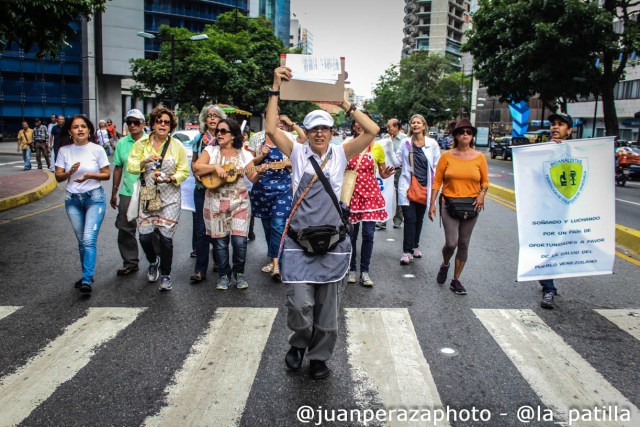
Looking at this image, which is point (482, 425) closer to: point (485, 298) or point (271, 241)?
point (485, 298)

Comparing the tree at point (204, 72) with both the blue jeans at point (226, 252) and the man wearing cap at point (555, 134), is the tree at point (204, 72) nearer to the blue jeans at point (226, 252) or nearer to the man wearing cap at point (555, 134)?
the blue jeans at point (226, 252)

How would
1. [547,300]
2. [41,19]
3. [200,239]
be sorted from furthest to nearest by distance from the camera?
[41,19]
[200,239]
[547,300]

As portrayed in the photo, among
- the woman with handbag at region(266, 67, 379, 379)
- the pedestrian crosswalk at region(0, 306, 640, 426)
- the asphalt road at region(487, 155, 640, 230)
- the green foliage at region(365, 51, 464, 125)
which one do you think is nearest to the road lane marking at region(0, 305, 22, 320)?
the pedestrian crosswalk at region(0, 306, 640, 426)

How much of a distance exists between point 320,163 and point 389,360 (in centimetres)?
153

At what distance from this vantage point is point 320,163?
415 cm

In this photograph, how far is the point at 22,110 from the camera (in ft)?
146

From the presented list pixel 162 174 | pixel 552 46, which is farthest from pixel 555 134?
pixel 552 46

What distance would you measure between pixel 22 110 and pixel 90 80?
6015mm

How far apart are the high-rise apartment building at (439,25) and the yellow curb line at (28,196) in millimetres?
103856

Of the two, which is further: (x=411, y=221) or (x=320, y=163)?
(x=411, y=221)

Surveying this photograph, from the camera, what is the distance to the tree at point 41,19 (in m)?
9.95

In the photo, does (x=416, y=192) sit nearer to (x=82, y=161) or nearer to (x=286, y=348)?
(x=286, y=348)

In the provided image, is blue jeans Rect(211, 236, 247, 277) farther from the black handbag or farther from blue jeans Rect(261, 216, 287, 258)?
the black handbag

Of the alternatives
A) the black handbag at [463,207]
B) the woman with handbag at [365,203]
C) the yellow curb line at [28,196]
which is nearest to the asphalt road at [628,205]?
the black handbag at [463,207]
